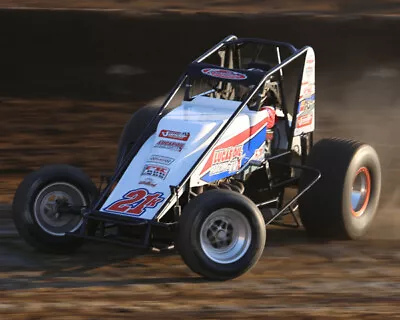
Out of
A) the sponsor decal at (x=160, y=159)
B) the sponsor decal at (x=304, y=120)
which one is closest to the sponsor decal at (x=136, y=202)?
the sponsor decal at (x=160, y=159)

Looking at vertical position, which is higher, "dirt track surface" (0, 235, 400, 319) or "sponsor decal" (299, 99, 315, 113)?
"sponsor decal" (299, 99, 315, 113)

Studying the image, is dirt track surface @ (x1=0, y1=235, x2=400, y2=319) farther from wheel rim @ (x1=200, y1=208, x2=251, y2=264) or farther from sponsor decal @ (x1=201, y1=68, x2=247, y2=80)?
sponsor decal @ (x1=201, y1=68, x2=247, y2=80)

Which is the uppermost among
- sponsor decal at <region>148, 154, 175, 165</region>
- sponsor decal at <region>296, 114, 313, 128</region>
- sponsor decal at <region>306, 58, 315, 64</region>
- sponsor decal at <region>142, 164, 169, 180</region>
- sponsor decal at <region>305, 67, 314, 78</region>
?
sponsor decal at <region>306, 58, 315, 64</region>

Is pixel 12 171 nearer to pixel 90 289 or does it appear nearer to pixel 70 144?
pixel 70 144

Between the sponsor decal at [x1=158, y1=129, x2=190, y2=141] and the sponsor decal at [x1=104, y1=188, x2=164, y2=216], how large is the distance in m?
0.52

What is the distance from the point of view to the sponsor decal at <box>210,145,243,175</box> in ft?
26.7

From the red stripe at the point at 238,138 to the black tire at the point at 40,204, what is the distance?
976 mm

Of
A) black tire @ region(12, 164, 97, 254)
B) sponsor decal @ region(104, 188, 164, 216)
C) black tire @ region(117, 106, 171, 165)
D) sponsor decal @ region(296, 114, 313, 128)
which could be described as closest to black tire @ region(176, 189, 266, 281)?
sponsor decal @ region(104, 188, 164, 216)

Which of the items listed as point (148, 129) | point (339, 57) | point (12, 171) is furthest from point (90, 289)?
point (339, 57)

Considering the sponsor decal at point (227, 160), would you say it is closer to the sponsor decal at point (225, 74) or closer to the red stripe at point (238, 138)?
the red stripe at point (238, 138)

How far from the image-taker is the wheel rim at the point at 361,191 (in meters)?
9.28

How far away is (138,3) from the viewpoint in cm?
1855

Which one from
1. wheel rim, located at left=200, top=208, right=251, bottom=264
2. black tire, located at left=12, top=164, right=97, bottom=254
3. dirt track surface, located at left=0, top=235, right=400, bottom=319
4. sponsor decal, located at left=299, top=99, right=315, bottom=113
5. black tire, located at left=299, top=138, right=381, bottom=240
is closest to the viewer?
dirt track surface, located at left=0, top=235, right=400, bottom=319

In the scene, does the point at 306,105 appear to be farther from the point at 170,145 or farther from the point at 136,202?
the point at 136,202
